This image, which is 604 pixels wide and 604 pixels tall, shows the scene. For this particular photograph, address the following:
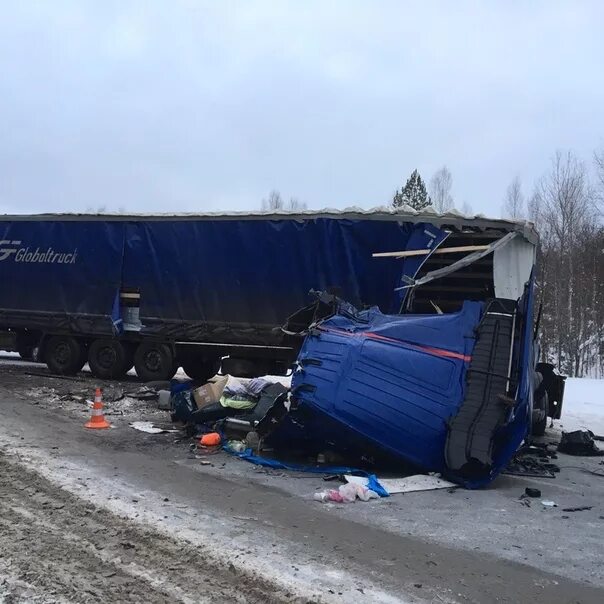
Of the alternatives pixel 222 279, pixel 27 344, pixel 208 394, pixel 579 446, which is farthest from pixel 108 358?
pixel 579 446

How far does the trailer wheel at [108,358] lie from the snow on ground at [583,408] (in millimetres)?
8512

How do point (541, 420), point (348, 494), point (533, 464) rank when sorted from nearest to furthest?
point (348, 494) → point (533, 464) → point (541, 420)

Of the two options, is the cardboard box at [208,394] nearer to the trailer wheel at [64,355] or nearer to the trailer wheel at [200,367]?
the trailer wheel at [200,367]

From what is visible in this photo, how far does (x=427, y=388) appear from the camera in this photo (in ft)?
19.7

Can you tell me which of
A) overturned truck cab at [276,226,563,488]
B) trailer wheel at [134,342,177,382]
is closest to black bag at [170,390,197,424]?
overturned truck cab at [276,226,563,488]

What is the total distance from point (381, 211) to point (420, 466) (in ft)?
16.6

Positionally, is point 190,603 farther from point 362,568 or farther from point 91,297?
point 91,297

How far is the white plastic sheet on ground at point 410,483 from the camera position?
5621 millimetres

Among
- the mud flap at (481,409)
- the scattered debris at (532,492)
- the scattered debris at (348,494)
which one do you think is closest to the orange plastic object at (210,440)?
the scattered debris at (348,494)

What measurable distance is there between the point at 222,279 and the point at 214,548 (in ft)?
25.0

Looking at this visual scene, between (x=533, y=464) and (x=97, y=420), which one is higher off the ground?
(x=533, y=464)

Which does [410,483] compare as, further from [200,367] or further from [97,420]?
[200,367]

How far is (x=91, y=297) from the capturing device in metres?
12.4

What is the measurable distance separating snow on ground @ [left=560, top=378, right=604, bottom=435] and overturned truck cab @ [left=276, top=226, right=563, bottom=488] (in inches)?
170
